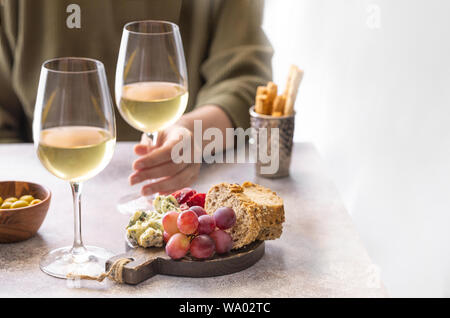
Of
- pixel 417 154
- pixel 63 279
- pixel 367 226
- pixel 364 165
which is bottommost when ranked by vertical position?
pixel 367 226

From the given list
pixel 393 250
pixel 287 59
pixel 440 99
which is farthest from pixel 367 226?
pixel 287 59

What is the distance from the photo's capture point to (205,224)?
1108 millimetres

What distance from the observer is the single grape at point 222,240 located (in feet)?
3.63

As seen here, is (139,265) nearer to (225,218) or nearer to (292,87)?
(225,218)

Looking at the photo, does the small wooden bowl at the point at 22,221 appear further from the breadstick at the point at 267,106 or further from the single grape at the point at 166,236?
the breadstick at the point at 267,106

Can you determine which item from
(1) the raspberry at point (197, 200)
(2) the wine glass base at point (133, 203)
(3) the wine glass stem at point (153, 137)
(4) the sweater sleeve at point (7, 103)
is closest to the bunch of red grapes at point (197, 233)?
(1) the raspberry at point (197, 200)

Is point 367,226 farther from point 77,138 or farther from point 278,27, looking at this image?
point 77,138

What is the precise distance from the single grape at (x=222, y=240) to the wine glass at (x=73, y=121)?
0.20 metres

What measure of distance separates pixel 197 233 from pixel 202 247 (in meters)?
0.04

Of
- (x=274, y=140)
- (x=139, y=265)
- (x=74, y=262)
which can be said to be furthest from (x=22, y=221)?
(x=274, y=140)

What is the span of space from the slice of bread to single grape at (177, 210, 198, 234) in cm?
9

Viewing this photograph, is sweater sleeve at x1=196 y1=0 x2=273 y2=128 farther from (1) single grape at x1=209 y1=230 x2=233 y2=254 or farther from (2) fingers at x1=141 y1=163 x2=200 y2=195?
(1) single grape at x1=209 y1=230 x2=233 y2=254

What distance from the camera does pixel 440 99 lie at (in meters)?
2.05
